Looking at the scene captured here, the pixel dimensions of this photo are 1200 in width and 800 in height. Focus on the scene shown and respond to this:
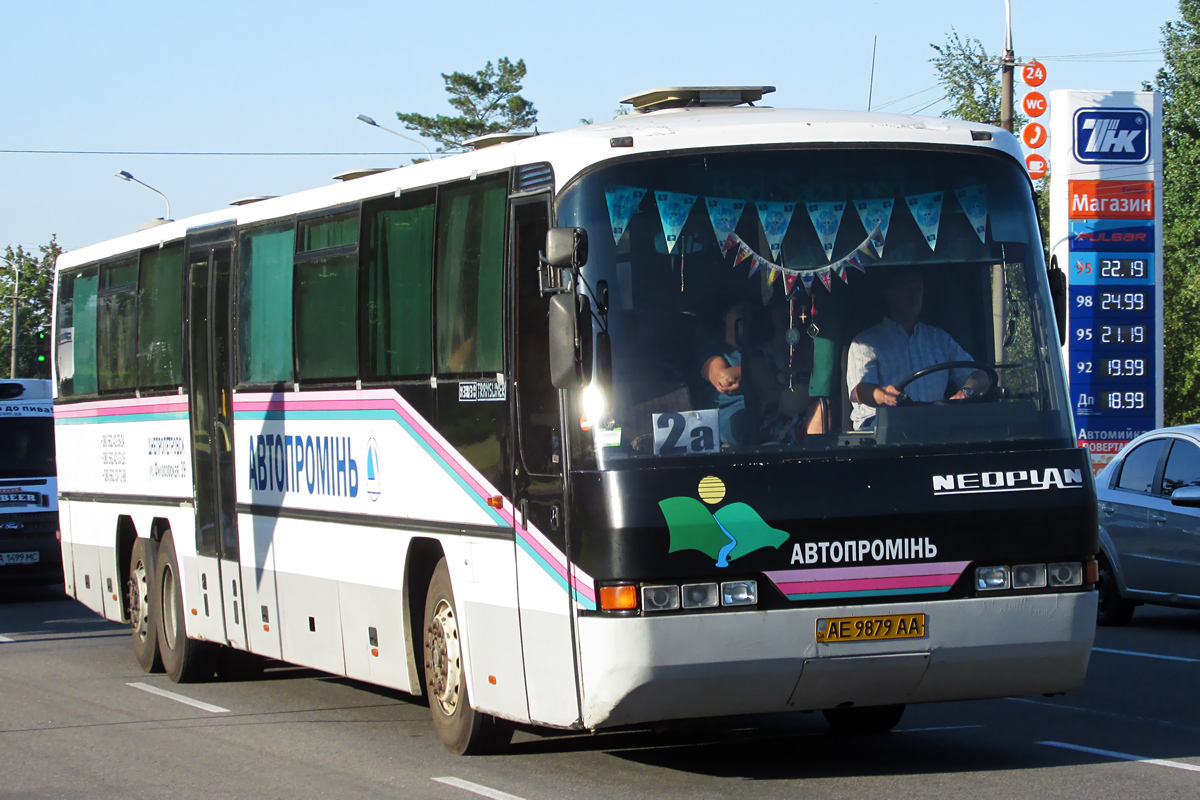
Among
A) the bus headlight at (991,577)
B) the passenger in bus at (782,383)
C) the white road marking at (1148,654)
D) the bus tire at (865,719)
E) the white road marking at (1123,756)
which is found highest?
the passenger in bus at (782,383)

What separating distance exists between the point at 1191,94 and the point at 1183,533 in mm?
41638

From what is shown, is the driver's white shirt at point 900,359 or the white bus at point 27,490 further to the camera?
the white bus at point 27,490

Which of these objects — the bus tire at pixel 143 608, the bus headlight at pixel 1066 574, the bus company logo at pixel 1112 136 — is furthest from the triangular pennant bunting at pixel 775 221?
the bus company logo at pixel 1112 136

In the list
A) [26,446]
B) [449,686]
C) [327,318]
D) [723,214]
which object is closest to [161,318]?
[327,318]

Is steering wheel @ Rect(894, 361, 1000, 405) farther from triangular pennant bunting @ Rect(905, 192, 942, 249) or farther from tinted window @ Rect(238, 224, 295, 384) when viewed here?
tinted window @ Rect(238, 224, 295, 384)

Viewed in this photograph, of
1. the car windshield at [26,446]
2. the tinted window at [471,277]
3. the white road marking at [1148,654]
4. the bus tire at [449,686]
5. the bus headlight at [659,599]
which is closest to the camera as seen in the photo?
the bus headlight at [659,599]

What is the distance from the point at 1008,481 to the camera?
8.01m

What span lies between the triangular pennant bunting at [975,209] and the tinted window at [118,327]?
8956mm

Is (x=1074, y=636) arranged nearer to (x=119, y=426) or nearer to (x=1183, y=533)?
(x=1183, y=533)

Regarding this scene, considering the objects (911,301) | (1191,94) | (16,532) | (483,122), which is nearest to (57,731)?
(911,301)

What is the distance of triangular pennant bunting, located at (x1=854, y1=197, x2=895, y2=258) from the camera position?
26.8ft

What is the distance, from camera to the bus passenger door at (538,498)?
8.08m

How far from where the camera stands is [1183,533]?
14.9 meters

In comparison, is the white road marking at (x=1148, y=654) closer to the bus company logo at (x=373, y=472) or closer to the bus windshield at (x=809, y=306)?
the bus windshield at (x=809, y=306)
